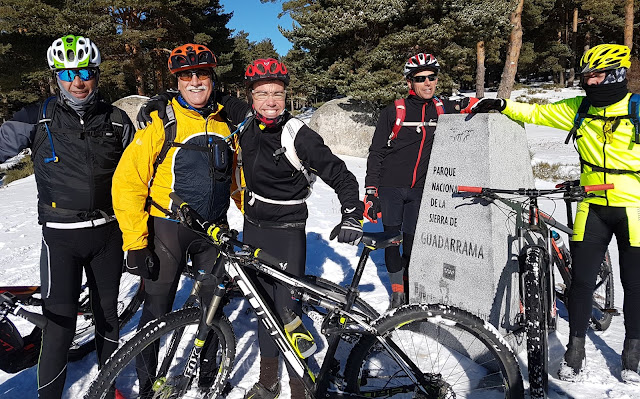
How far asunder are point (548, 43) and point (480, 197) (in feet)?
137

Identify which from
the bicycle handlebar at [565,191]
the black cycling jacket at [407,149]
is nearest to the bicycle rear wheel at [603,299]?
the bicycle handlebar at [565,191]

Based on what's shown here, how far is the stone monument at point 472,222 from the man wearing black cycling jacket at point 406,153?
0.87 ft

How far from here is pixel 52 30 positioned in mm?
17922

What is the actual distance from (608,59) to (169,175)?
127 inches

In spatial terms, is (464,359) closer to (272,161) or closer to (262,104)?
(272,161)

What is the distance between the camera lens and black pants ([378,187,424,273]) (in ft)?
13.1

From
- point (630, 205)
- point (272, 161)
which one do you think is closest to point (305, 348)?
point (272, 161)

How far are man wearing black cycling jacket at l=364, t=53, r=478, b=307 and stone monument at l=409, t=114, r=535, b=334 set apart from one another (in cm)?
27

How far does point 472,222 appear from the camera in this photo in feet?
10.9

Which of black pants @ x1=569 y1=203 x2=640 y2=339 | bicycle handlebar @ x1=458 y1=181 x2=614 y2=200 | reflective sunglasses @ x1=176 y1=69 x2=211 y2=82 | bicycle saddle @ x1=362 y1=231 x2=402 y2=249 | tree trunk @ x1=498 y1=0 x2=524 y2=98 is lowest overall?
black pants @ x1=569 y1=203 x2=640 y2=339

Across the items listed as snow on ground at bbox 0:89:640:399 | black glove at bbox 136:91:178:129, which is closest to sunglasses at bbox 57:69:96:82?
black glove at bbox 136:91:178:129

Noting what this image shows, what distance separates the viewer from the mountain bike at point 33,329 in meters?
2.49

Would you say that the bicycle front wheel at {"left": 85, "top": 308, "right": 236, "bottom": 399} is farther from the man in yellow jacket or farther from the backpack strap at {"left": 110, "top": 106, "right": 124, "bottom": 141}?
the backpack strap at {"left": 110, "top": 106, "right": 124, "bottom": 141}

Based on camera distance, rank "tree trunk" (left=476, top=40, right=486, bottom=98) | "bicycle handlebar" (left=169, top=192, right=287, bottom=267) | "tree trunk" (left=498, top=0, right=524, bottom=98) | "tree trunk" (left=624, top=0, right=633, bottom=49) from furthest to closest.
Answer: "tree trunk" (left=624, top=0, right=633, bottom=49)
"tree trunk" (left=476, top=40, right=486, bottom=98)
"tree trunk" (left=498, top=0, right=524, bottom=98)
"bicycle handlebar" (left=169, top=192, right=287, bottom=267)
